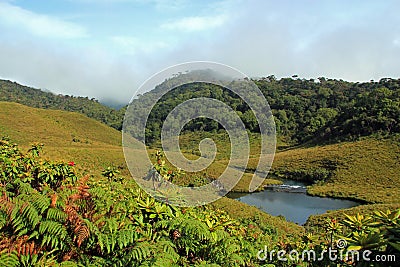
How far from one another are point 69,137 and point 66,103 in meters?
74.0

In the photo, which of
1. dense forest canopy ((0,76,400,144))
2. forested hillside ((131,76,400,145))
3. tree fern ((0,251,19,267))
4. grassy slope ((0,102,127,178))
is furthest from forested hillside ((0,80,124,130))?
tree fern ((0,251,19,267))

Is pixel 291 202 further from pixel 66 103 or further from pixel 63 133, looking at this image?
pixel 66 103

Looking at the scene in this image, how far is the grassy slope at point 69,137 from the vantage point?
79.6ft

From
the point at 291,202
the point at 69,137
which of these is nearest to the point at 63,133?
the point at 69,137

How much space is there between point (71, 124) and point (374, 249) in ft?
172

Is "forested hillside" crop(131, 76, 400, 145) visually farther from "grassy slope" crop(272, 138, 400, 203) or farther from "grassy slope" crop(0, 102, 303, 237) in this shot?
"grassy slope" crop(0, 102, 303, 237)

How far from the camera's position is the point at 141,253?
3.00 m

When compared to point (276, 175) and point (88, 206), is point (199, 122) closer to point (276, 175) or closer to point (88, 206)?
point (276, 175)

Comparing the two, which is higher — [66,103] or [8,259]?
[66,103]

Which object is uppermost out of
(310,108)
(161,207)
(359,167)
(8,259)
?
(310,108)

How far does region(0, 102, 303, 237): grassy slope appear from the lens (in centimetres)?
2427

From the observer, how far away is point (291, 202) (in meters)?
34.3

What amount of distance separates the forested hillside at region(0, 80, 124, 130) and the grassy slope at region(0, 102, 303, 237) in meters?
42.2

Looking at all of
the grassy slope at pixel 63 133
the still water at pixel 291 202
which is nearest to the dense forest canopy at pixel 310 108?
the grassy slope at pixel 63 133
